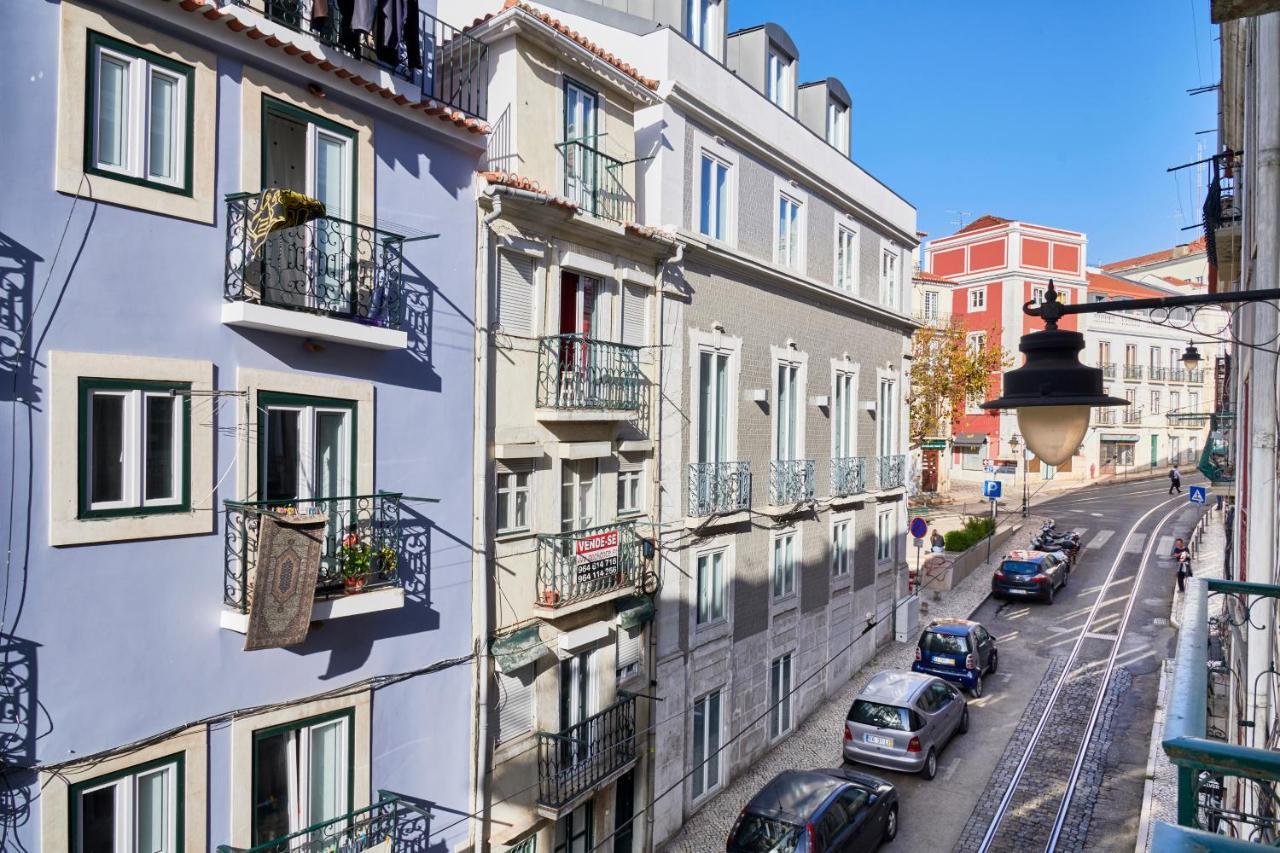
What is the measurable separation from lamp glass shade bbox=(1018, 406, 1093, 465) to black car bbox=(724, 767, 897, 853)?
9179 millimetres

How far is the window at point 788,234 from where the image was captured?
18805 mm

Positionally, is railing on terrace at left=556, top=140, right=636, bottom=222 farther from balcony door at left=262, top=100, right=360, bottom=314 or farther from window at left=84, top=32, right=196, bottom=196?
window at left=84, top=32, right=196, bottom=196

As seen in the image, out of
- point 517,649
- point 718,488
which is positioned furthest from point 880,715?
point 517,649

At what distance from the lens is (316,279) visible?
9.13 meters

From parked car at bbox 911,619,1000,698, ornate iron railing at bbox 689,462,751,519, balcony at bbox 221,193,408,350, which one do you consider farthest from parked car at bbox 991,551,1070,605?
balcony at bbox 221,193,408,350

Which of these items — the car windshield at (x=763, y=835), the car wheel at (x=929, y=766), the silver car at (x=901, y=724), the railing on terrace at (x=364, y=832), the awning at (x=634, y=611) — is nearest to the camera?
the railing on terrace at (x=364, y=832)

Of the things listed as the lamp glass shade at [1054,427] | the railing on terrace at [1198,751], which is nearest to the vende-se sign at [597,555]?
the lamp glass shade at [1054,427]

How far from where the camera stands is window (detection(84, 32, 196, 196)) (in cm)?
750

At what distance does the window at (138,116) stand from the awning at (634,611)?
8689mm

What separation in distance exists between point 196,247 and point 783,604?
14.3 meters

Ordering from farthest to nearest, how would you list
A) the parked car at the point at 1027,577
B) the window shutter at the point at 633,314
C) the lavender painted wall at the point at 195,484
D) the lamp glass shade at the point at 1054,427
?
the parked car at the point at 1027,577 < the window shutter at the point at 633,314 < the lavender painted wall at the point at 195,484 < the lamp glass shade at the point at 1054,427

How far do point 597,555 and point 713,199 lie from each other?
754cm

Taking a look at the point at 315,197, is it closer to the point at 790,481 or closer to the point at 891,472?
the point at 790,481

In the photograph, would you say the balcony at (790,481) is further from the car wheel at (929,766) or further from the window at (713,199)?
the car wheel at (929,766)
